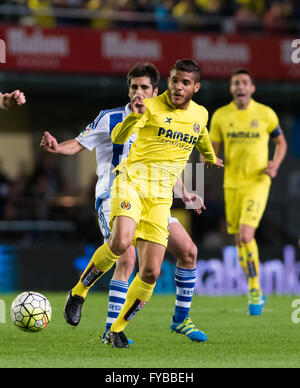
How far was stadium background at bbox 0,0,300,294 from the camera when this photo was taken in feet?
45.8

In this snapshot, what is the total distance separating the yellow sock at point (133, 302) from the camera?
6652 millimetres

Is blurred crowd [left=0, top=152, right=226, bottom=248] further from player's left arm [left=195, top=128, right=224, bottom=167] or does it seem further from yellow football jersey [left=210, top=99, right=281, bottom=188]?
player's left arm [left=195, top=128, right=224, bottom=167]

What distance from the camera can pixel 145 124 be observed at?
689 cm

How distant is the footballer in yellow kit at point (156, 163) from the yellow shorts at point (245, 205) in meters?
3.20

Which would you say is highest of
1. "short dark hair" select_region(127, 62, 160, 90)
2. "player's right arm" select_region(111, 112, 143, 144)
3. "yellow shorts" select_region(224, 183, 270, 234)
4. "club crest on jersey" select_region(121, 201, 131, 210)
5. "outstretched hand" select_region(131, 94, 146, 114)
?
"short dark hair" select_region(127, 62, 160, 90)

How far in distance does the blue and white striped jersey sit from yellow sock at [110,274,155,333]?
1008mm

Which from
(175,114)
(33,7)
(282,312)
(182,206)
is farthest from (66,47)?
(175,114)

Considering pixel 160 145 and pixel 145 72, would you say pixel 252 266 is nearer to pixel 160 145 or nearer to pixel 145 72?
pixel 160 145

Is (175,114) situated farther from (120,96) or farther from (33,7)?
(120,96)

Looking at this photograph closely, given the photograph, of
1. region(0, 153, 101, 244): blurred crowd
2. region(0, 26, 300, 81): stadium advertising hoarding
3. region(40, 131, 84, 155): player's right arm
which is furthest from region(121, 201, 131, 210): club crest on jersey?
region(0, 26, 300, 81): stadium advertising hoarding

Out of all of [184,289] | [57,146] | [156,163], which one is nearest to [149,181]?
[156,163]

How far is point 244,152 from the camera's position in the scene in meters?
10.5

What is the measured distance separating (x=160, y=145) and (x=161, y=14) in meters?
11.1
